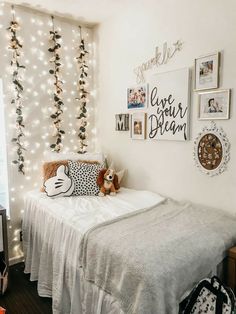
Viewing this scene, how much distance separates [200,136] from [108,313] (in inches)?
55.0

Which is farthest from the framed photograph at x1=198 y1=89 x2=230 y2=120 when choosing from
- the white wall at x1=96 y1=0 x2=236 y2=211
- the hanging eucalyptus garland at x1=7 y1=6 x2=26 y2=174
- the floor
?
the floor

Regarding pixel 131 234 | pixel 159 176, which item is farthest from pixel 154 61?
pixel 131 234

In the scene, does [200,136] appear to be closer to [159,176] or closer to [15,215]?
[159,176]

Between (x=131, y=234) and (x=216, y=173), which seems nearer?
(x=131, y=234)

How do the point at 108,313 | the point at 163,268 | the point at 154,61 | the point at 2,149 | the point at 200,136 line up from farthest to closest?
the point at 2,149 < the point at 154,61 < the point at 200,136 < the point at 108,313 < the point at 163,268

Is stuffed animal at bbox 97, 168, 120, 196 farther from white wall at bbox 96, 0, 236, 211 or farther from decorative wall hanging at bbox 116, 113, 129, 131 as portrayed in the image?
decorative wall hanging at bbox 116, 113, 129, 131

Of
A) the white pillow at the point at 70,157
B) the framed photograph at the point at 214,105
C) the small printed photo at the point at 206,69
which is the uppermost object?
the small printed photo at the point at 206,69

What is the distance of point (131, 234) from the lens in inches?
60.9

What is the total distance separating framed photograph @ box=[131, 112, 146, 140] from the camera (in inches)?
98.5

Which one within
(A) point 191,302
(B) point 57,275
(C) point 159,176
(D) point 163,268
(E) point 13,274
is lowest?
(E) point 13,274

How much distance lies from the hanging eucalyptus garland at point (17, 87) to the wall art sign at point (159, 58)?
1148 millimetres

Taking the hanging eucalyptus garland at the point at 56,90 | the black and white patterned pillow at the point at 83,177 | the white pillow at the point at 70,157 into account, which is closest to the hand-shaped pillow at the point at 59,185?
Answer: the black and white patterned pillow at the point at 83,177

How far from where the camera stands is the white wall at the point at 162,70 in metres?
1.87

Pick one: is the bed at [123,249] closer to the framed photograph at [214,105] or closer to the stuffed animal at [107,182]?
the stuffed animal at [107,182]
